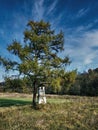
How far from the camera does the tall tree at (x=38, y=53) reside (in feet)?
80.0

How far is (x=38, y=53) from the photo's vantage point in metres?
25.6

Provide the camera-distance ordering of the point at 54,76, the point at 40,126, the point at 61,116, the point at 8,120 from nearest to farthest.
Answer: the point at 40,126 < the point at 8,120 < the point at 61,116 < the point at 54,76

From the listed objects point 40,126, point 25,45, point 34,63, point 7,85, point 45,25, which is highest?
point 45,25

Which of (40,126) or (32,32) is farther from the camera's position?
(32,32)

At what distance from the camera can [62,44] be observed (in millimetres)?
26219

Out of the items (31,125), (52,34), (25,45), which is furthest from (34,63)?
(31,125)

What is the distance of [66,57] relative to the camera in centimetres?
2622

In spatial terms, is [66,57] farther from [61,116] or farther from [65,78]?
[61,116]

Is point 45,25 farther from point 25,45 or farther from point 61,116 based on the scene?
point 61,116

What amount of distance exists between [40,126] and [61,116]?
3.01m

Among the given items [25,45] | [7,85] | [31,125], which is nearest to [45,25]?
[25,45]

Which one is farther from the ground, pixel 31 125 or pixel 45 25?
pixel 45 25

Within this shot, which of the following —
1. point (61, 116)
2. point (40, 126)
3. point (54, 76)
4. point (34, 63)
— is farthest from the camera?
point (54, 76)

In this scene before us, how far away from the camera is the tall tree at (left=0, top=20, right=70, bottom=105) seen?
24375 mm
